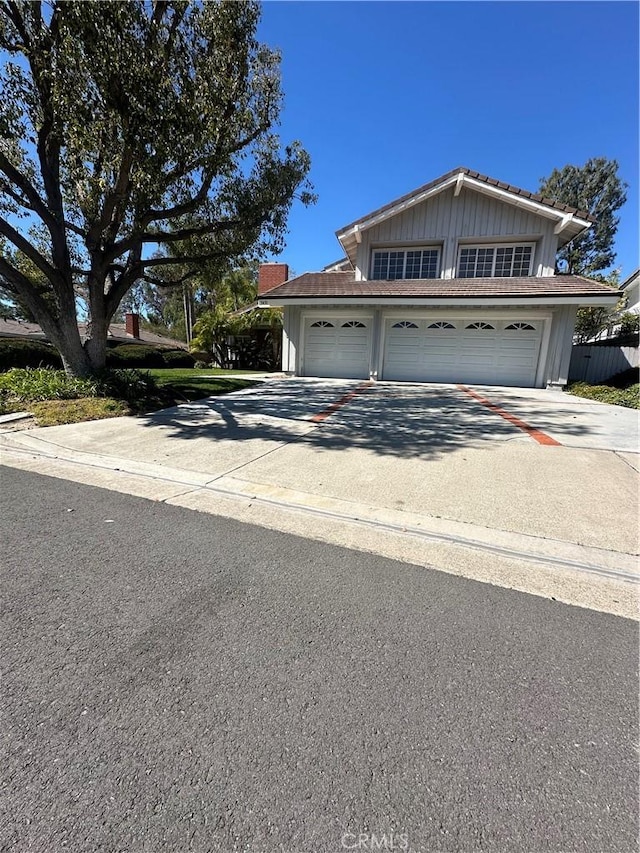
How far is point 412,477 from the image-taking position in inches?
187

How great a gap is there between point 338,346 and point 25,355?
11.5 m

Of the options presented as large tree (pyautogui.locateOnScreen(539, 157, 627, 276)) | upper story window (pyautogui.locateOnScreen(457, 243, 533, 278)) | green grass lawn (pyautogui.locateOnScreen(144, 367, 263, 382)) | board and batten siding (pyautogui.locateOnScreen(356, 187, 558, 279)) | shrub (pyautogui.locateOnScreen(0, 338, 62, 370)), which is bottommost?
green grass lawn (pyautogui.locateOnScreen(144, 367, 263, 382))

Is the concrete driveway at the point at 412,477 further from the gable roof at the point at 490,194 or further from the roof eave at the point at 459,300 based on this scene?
the gable roof at the point at 490,194

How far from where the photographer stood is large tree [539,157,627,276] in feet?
103

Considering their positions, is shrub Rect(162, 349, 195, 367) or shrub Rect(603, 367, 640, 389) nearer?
shrub Rect(603, 367, 640, 389)

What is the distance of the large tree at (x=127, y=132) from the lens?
6582 mm

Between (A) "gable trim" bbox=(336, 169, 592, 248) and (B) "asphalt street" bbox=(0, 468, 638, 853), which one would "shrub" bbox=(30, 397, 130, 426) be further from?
(A) "gable trim" bbox=(336, 169, 592, 248)

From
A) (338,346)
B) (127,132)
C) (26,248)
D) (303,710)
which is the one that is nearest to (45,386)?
(26,248)

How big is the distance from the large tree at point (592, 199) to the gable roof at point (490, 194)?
2115 cm

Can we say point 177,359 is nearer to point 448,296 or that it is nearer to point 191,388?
point 191,388

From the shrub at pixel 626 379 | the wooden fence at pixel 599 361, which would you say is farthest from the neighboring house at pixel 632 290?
the shrub at pixel 626 379

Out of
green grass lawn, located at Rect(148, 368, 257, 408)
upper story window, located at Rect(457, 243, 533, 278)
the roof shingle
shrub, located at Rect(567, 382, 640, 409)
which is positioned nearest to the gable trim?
upper story window, located at Rect(457, 243, 533, 278)

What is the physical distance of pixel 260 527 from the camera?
3.46 meters

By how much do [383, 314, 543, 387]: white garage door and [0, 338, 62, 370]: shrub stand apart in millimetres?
12660
